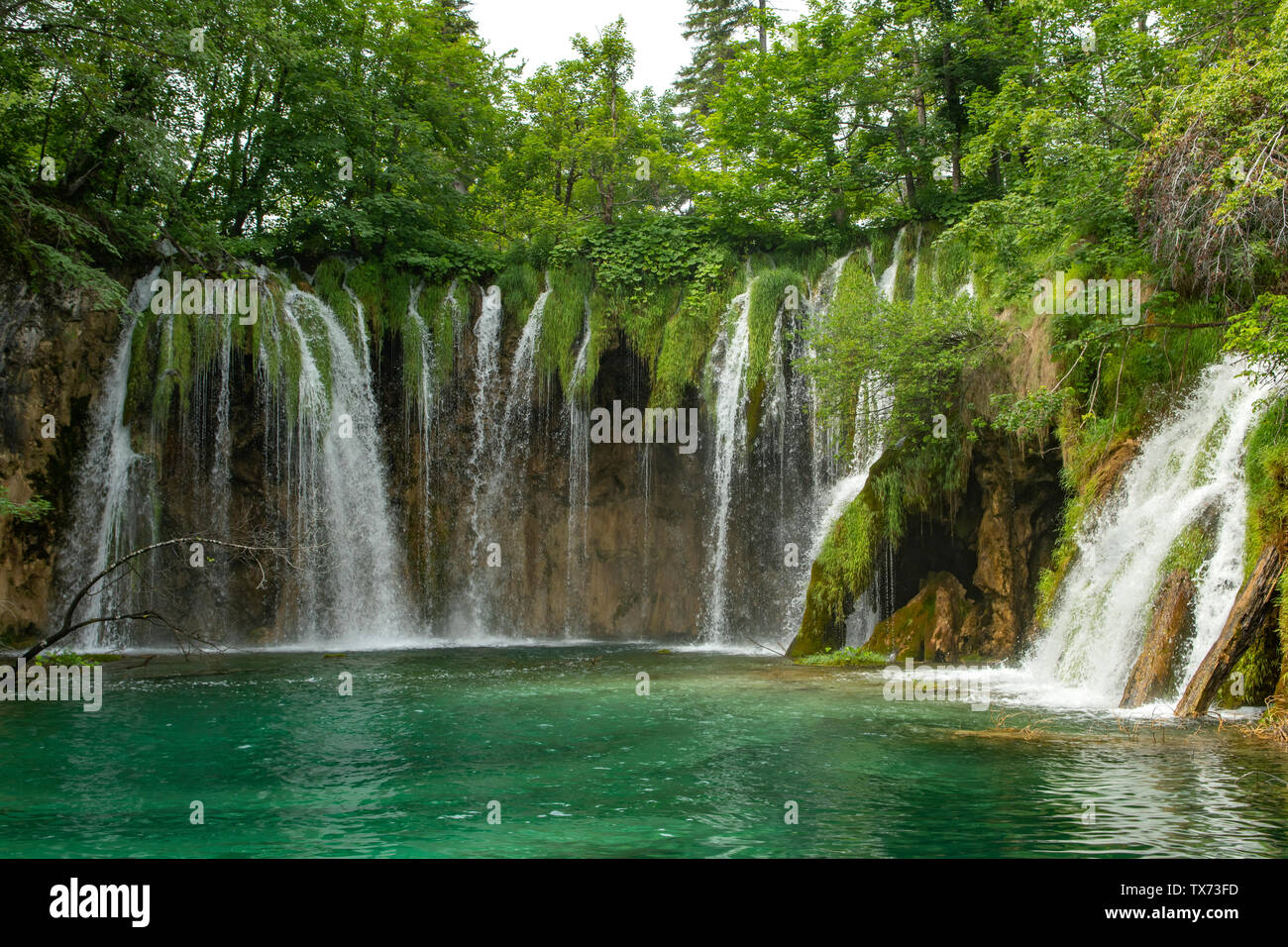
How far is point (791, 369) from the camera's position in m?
21.3

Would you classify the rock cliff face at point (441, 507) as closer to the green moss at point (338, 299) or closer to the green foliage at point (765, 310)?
the green moss at point (338, 299)

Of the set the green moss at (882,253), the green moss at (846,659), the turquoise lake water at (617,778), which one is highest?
the green moss at (882,253)

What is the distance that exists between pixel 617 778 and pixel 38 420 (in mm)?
16239

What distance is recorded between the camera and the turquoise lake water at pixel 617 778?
244 inches

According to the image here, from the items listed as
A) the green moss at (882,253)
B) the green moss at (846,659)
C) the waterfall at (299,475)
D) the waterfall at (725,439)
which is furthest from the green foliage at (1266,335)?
the waterfall at (299,475)

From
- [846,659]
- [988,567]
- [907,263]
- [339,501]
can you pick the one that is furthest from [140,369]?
[988,567]

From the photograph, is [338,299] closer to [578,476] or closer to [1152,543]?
[578,476]

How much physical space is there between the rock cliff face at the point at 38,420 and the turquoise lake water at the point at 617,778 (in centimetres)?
772

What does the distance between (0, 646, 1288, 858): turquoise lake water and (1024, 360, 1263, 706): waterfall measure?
162 cm

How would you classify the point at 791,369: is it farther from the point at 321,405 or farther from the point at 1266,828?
the point at 1266,828

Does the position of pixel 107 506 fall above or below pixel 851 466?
below

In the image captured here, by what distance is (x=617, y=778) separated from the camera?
26.5 ft
